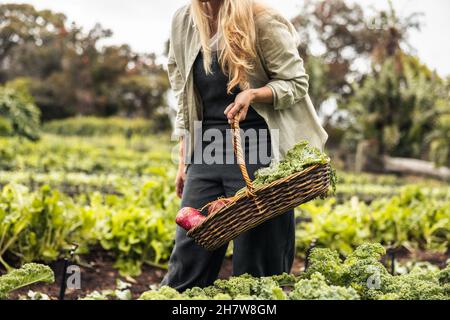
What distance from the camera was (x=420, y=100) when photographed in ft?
55.5

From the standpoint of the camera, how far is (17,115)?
37.6 feet

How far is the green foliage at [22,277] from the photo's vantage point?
6.54 ft

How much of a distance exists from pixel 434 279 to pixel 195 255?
986 millimetres

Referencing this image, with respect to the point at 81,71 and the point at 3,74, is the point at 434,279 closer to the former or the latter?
the point at 81,71


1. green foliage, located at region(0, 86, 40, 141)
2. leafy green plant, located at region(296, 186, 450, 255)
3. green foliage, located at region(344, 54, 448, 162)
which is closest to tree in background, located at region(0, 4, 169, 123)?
green foliage, located at region(344, 54, 448, 162)

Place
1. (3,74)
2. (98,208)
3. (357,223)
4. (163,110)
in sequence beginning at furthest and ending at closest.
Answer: (3,74) → (163,110) → (357,223) → (98,208)

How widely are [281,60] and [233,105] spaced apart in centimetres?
35

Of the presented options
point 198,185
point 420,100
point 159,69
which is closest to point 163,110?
point 159,69

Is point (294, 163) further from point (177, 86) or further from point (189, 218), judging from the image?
point (177, 86)

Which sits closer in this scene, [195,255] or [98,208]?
[195,255]

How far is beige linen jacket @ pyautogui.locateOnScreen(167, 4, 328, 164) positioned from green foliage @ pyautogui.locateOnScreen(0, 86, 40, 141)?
9.37 metres

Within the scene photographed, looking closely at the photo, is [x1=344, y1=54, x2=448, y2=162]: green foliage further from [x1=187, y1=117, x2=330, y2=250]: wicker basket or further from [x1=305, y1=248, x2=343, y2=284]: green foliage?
[x1=187, y1=117, x2=330, y2=250]: wicker basket

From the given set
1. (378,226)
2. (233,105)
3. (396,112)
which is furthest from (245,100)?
(396,112)
